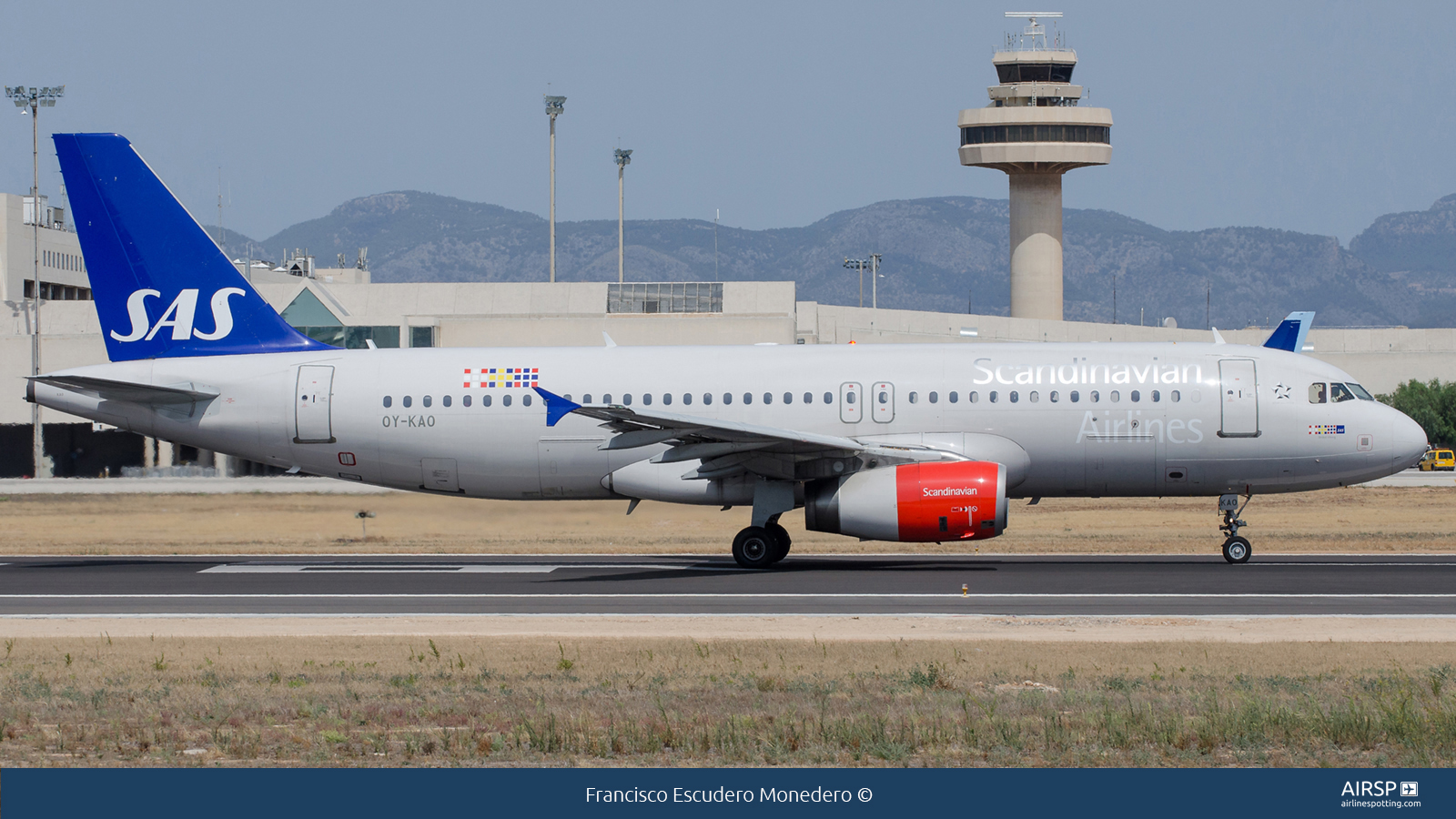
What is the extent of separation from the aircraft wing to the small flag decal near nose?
1.58 m

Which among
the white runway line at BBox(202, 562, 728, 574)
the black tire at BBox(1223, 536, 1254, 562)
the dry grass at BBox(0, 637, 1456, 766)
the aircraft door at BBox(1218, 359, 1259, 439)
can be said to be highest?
the aircraft door at BBox(1218, 359, 1259, 439)

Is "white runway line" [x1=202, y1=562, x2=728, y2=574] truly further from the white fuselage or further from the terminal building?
the terminal building

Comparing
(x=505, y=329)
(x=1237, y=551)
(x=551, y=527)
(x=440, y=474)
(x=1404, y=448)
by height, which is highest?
(x=505, y=329)

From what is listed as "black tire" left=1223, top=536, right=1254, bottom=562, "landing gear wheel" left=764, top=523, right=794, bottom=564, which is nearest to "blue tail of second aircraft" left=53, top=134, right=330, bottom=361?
"landing gear wheel" left=764, top=523, right=794, bottom=564

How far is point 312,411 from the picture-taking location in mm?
28062

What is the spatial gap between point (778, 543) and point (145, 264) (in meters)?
13.4

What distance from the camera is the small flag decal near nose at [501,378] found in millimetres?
27906

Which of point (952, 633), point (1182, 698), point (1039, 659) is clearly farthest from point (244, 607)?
point (1182, 698)

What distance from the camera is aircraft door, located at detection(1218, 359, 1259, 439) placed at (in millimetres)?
26500

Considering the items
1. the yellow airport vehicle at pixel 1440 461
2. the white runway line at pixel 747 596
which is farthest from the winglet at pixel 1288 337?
the yellow airport vehicle at pixel 1440 461

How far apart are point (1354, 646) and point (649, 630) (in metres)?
8.33

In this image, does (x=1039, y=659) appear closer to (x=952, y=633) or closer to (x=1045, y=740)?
(x=952, y=633)

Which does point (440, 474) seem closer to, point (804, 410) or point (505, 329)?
point (804, 410)

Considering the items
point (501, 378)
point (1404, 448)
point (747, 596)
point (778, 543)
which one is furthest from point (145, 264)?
point (1404, 448)
